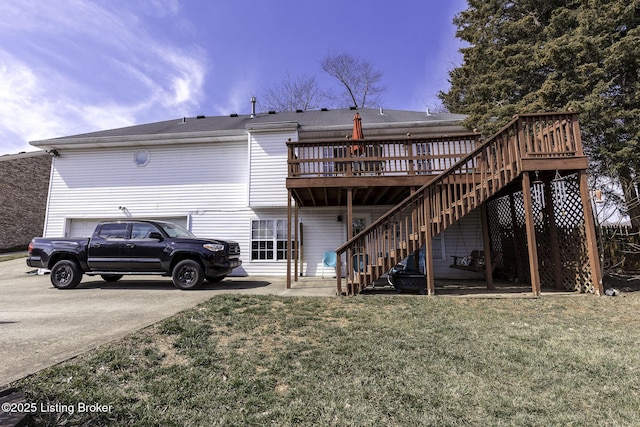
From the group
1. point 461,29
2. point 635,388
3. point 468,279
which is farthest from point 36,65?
point 461,29

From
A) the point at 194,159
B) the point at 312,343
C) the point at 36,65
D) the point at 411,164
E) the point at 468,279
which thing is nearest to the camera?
the point at 312,343

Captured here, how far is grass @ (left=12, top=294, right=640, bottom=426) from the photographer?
2.14m

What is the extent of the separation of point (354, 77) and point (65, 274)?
2353 cm

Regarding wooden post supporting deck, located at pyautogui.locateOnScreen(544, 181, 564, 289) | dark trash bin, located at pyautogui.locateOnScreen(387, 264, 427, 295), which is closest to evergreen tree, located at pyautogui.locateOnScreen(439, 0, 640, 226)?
wooden post supporting deck, located at pyautogui.locateOnScreen(544, 181, 564, 289)

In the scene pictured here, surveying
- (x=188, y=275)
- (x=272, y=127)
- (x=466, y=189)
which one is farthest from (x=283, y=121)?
(x=466, y=189)

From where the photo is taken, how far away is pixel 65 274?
756 centimetres

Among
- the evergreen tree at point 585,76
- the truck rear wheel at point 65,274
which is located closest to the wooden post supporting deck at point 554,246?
the evergreen tree at point 585,76

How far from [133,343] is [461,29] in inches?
785

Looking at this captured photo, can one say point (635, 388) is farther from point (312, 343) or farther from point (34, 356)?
point (34, 356)

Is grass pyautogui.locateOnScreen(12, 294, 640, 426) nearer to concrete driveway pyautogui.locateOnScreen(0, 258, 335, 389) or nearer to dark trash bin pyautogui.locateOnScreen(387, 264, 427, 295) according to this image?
concrete driveway pyautogui.locateOnScreen(0, 258, 335, 389)

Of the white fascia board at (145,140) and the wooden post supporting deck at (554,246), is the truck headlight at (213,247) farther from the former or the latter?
the wooden post supporting deck at (554,246)

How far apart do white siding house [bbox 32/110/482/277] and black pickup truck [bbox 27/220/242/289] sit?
10.4 ft

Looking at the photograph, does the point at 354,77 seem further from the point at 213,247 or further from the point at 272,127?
the point at 213,247

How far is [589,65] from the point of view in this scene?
10.3 metres
